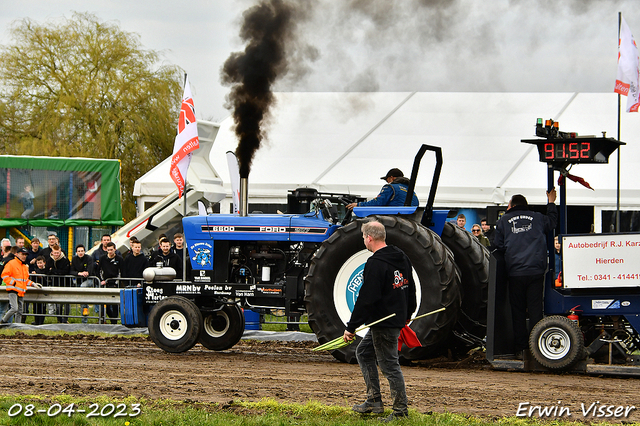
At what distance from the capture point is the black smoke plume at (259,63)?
38.7 feet

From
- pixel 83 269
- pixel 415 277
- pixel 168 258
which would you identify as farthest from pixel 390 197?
pixel 83 269

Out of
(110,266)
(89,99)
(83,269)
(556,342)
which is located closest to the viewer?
(556,342)

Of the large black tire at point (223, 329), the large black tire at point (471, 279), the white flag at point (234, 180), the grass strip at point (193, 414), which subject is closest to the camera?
the grass strip at point (193, 414)

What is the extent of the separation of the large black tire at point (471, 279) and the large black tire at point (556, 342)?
1.24 m

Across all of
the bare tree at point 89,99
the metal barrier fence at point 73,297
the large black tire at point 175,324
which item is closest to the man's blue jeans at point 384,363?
the large black tire at point 175,324

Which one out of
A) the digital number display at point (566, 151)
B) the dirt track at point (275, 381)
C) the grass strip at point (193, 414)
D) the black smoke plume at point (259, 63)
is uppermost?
the black smoke plume at point (259, 63)

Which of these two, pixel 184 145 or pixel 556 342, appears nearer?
pixel 556 342

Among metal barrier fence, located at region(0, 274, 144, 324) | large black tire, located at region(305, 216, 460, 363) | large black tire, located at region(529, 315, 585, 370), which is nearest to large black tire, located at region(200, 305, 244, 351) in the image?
large black tire, located at region(305, 216, 460, 363)

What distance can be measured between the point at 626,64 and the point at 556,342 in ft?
21.3

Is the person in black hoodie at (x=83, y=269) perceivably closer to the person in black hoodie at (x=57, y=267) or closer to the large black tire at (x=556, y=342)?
the person in black hoodie at (x=57, y=267)

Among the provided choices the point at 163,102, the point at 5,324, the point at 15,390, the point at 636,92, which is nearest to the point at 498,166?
the point at 636,92

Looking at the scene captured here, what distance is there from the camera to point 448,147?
18.8 m

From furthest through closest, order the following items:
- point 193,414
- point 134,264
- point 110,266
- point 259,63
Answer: point 110,266 < point 134,264 < point 259,63 < point 193,414

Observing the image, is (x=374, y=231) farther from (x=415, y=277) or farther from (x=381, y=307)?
(x=415, y=277)
